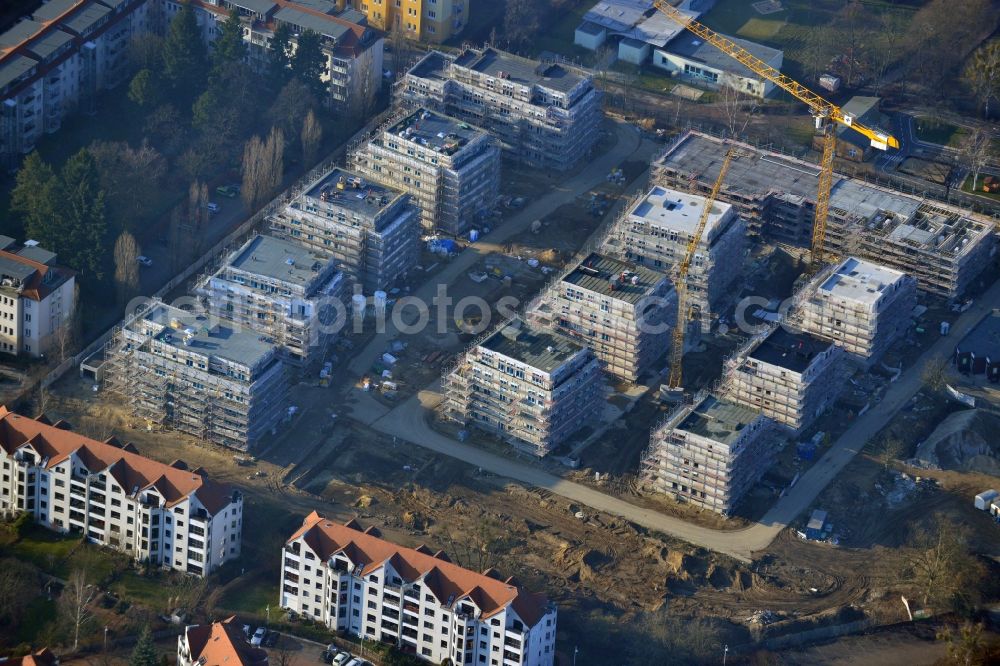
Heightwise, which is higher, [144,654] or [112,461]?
[112,461]

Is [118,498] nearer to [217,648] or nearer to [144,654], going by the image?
[144,654]

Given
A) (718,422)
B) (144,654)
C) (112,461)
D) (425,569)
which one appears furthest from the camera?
(718,422)

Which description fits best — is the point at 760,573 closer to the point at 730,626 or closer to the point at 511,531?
the point at 730,626

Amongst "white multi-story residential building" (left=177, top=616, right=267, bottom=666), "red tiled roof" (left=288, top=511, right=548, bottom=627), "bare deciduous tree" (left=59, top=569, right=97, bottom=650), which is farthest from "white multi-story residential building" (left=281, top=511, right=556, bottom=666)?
"bare deciduous tree" (left=59, top=569, right=97, bottom=650)

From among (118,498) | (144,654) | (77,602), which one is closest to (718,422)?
(118,498)

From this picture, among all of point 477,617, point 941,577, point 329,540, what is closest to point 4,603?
point 329,540

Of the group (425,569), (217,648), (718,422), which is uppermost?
(718,422)

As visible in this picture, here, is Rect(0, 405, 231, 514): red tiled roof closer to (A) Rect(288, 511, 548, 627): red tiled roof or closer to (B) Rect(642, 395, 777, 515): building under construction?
(A) Rect(288, 511, 548, 627): red tiled roof

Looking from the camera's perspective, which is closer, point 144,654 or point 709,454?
point 144,654
